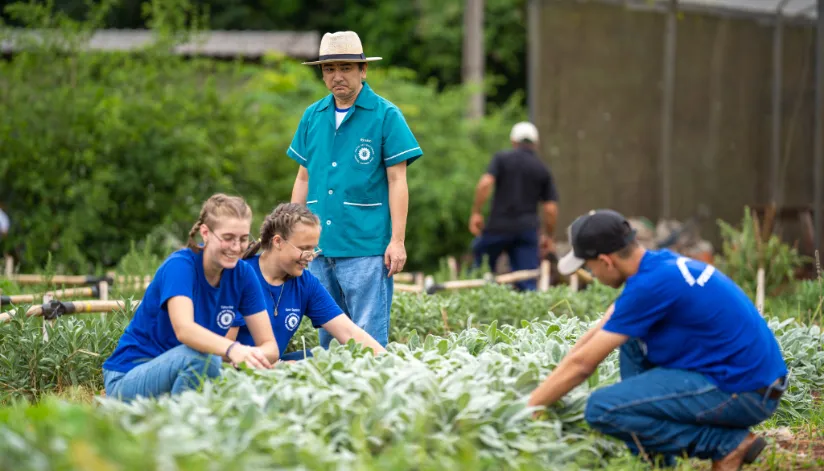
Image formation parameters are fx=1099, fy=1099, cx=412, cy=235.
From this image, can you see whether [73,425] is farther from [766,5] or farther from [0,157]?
[766,5]

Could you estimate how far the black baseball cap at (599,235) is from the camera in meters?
4.25

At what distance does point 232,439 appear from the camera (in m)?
3.53

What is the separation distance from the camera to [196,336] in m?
4.50

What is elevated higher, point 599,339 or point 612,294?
point 599,339


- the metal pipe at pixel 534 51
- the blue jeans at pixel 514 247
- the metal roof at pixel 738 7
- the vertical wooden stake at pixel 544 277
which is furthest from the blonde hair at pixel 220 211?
the metal roof at pixel 738 7

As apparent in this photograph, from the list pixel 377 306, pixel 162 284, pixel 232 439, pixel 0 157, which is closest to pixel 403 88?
pixel 0 157

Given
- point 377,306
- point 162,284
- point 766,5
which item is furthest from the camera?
point 766,5

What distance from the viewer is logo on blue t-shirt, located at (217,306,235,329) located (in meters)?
4.79

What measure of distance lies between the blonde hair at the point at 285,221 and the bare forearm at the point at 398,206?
670mm

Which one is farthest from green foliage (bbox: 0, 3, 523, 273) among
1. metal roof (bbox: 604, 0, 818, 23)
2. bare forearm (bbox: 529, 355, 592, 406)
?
bare forearm (bbox: 529, 355, 592, 406)

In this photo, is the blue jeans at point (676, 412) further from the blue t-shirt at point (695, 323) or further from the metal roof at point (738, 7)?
the metal roof at point (738, 7)

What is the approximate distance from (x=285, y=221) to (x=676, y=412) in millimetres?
1974

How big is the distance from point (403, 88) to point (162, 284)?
33.3ft

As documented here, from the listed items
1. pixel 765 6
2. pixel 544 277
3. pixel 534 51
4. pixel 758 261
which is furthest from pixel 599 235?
pixel 765 6
